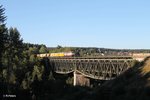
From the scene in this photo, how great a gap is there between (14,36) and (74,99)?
8134cm

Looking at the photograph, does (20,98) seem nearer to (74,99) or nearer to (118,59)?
(118,59)

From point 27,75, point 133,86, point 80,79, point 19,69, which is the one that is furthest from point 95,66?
point 133,86

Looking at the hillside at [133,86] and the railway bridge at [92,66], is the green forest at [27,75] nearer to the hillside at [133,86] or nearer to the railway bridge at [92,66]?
the hillside at [133,86]

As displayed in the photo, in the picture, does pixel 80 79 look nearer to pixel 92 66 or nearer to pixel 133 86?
pixel 92 66

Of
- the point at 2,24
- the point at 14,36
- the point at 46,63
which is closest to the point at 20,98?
the point at 2,24

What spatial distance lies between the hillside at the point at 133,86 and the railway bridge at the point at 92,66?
1627 inches

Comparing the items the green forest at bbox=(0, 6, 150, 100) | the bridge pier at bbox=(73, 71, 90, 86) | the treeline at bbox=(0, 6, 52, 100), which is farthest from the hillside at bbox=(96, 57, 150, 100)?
the bridge pier at bbox=(73, 71, 90, 86)

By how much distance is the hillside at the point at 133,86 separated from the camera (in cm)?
2900

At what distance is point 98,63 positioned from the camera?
97.2 metres

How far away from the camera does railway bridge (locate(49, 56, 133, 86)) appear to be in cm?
8746

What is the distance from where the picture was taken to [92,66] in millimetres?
101562

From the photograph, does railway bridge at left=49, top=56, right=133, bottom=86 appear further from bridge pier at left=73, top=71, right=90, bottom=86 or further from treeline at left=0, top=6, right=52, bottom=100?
treeline at left=0, top=6, right=52, bottom=100

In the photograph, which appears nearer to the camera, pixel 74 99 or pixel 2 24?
pixel 74 99

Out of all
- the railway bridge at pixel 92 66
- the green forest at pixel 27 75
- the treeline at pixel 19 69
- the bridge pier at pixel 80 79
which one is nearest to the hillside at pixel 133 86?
the green forest at pixel 27 75
